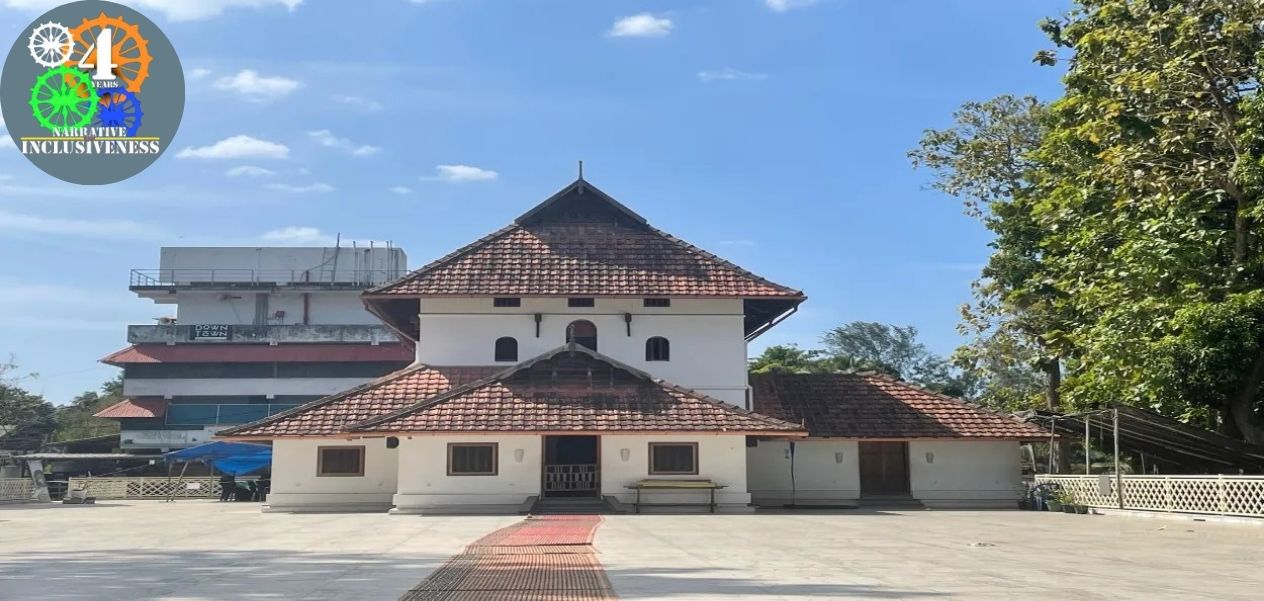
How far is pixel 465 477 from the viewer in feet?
78.5

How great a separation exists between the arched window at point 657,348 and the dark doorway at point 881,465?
569 cm

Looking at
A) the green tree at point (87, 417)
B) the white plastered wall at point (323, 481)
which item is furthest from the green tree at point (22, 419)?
the white plastered wall at point (323, 481)

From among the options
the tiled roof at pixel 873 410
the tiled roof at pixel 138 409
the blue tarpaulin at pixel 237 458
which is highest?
the tiled roof at pixel 138 409

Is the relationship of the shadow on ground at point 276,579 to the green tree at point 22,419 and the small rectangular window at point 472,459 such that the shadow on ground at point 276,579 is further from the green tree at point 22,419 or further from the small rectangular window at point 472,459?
the green tree at point 22,419

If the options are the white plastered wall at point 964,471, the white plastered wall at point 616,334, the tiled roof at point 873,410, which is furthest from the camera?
the white plastered wall at point 616,334

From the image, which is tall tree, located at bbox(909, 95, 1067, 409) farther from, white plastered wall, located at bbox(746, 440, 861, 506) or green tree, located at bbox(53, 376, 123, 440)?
green tree, located at bbox(53, 376, 123, 440)

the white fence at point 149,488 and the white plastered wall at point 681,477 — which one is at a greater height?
the white plastered wall at point 681,477

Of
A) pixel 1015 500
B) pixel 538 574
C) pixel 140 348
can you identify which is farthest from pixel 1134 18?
pixel 140 348

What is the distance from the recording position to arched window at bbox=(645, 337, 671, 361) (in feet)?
90.8

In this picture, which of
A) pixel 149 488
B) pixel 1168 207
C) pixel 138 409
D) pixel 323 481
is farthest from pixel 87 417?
pixel 1168 207

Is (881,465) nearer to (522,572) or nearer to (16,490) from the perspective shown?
(522,572)

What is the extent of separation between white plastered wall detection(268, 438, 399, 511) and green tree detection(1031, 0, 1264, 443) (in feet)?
55.5

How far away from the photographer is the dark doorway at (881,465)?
89.5ft

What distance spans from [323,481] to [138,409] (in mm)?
37052
